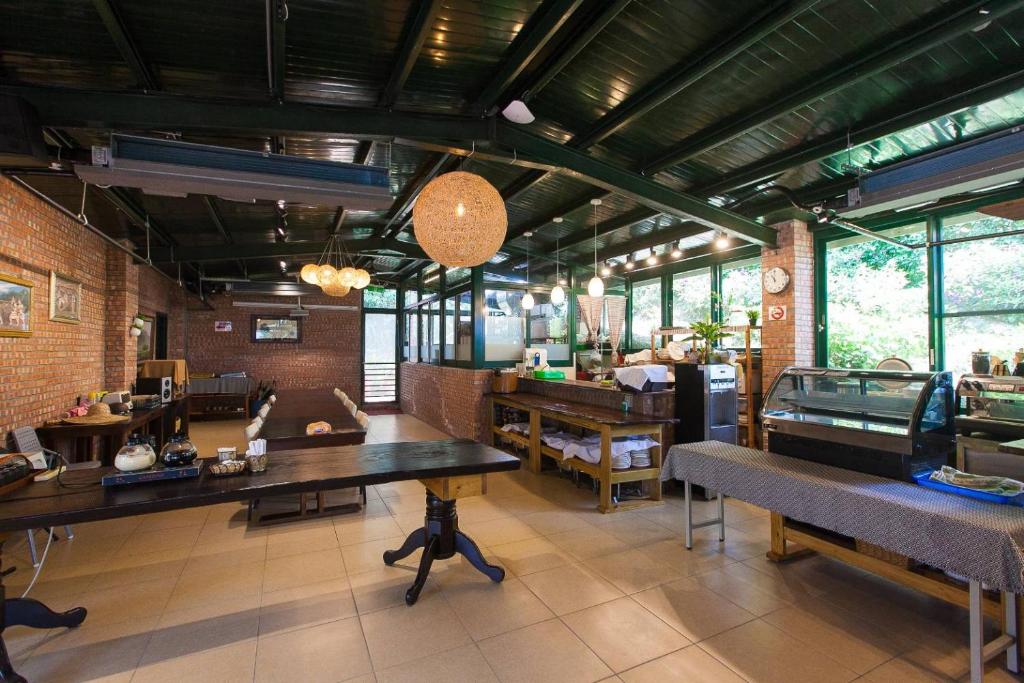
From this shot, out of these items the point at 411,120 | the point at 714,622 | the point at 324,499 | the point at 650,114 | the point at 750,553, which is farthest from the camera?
the point at 324,499

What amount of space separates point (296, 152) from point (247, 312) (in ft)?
24.7

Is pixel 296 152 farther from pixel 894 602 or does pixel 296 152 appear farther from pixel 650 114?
pixel 894 602

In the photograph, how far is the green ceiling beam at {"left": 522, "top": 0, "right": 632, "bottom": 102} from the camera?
8.25 ft

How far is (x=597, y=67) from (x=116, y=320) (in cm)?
652

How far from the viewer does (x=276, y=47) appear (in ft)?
8.94

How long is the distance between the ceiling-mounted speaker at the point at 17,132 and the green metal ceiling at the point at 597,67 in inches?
7.6

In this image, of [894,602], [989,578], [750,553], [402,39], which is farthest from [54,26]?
[894,602]

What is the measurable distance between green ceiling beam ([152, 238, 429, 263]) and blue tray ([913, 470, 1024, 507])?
692 cm

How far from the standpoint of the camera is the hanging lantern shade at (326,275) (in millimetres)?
5684

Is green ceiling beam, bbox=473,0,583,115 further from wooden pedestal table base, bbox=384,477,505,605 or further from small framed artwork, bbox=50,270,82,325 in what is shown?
small framed artwork, bbox=50,270,82,325

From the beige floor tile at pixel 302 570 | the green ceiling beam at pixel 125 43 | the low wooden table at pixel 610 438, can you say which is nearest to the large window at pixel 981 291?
the low wooden table at pixel 610 438

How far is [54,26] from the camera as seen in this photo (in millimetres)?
2539

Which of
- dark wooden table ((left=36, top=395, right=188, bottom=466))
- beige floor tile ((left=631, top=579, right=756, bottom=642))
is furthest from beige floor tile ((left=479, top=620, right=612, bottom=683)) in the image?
dark wooden table ((left=36, top=395, right=188, bottom=466))

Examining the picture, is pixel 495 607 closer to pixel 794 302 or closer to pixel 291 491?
pixel 291 491
